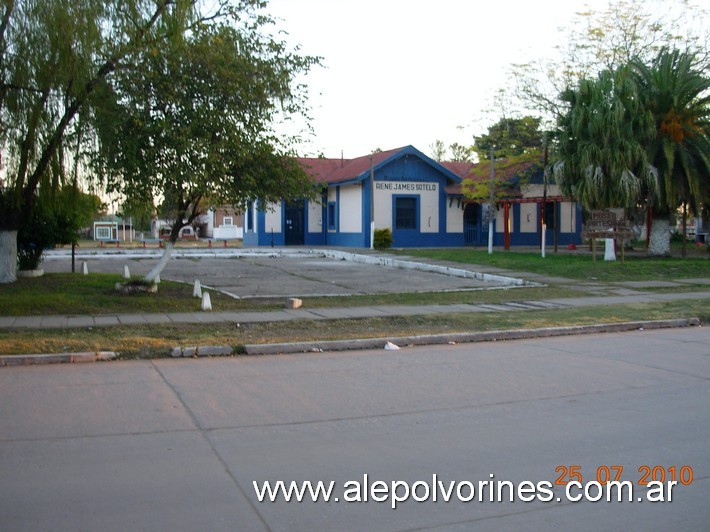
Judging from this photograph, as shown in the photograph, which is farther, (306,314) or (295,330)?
(306,314)

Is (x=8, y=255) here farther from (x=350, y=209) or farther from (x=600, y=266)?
(x=350, y=209)

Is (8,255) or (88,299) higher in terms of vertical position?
(8,255)

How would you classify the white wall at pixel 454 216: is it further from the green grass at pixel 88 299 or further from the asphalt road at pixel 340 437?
the asphalt road at pixel 340 437

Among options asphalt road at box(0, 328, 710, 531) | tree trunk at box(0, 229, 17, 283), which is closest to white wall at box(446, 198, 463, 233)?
tree trunk at box(0, 229, 17, 283)

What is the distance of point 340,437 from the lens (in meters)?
6.85

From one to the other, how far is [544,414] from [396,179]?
32.4m

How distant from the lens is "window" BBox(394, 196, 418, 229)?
1569 inches

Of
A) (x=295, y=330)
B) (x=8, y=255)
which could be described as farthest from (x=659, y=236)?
(x=8, y=255)

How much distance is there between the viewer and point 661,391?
28.8ft

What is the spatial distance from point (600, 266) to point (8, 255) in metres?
18.4

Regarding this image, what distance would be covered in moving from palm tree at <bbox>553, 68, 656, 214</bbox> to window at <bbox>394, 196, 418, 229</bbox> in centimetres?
1261

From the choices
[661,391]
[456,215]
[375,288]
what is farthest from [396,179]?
[661,391]

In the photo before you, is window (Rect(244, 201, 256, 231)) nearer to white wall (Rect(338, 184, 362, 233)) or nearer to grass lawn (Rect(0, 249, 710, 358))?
white wall (Rect(338, 184, 362, 233))

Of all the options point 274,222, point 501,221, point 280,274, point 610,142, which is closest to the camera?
point 280,274
